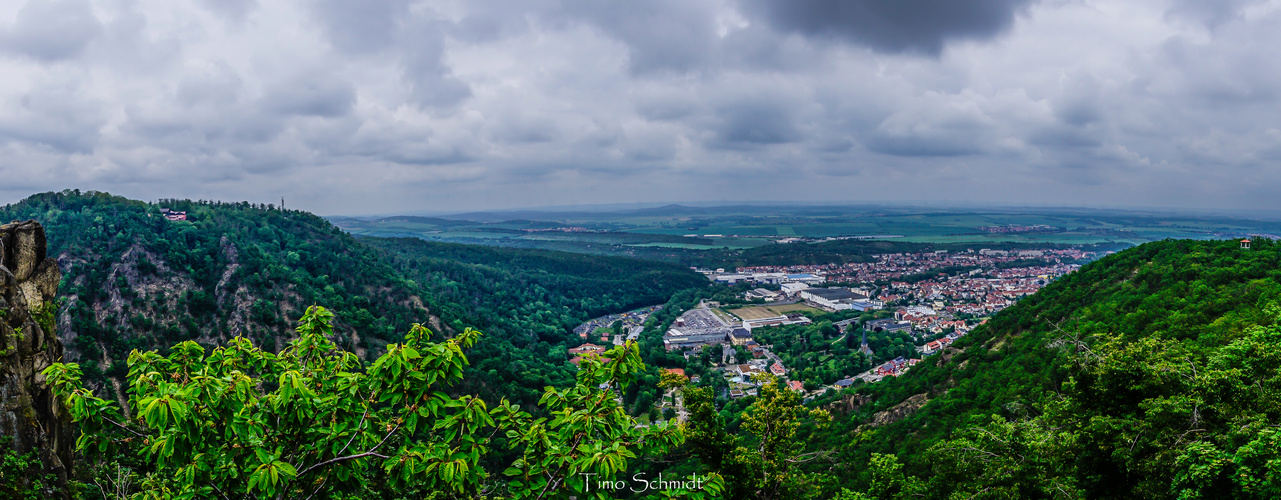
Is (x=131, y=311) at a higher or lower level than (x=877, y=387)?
higher

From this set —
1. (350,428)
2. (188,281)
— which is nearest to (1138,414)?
(350,428)

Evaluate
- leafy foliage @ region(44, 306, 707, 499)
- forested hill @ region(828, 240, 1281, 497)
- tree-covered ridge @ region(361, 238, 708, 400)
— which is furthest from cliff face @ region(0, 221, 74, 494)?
tree-covered ridge @ region(361, 238, 708, 400)

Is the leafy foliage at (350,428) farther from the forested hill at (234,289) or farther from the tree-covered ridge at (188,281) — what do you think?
the tree-covered ridge at (188,281)

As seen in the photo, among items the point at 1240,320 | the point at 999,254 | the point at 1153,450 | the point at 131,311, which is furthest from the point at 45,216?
the point at 999,254

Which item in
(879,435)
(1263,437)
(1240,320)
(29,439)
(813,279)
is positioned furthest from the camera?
(813,279)

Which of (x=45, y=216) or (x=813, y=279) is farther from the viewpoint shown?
(x=813, y=279)

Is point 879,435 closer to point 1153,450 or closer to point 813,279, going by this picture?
point 1153,450

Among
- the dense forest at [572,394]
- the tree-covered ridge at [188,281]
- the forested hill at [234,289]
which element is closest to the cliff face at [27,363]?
the dense forest at [572,394]
